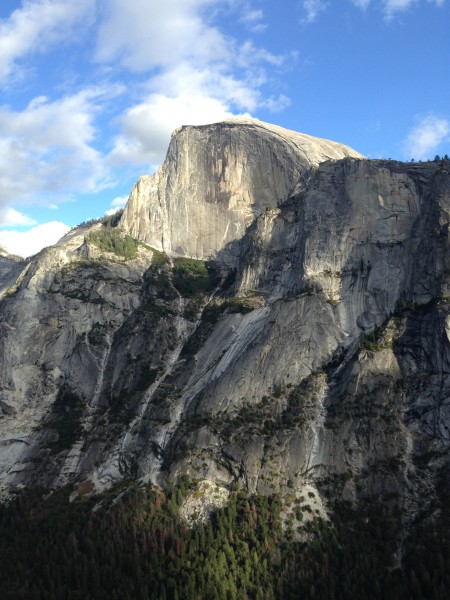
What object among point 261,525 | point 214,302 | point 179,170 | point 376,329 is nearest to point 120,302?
point 214,302

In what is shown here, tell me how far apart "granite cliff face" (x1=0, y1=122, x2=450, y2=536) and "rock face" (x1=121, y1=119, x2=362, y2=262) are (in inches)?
28.3

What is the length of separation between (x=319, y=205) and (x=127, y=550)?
91701mm

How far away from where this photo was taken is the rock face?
173875 mm

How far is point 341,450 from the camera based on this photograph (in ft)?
327

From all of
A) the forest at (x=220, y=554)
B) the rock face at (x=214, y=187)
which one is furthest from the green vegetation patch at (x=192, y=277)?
the forest at (x=220, y=554)

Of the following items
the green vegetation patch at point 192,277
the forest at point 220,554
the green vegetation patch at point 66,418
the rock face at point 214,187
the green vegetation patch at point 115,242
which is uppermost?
the rock face at point 214,187

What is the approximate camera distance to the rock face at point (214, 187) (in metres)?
174

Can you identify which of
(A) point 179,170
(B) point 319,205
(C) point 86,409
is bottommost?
(C) point 86,409

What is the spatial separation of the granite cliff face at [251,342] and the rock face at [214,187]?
→ 0.72 m

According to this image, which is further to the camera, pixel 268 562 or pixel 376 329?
pixel 376 329

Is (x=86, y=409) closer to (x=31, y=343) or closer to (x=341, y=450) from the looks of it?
(x=31, y=343)

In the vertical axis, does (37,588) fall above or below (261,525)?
below

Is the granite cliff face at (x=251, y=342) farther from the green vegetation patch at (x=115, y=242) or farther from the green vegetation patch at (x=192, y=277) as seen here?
the green vegetation patch at (x=115, y=242)

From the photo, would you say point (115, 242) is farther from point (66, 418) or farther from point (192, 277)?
point (66, 418)
